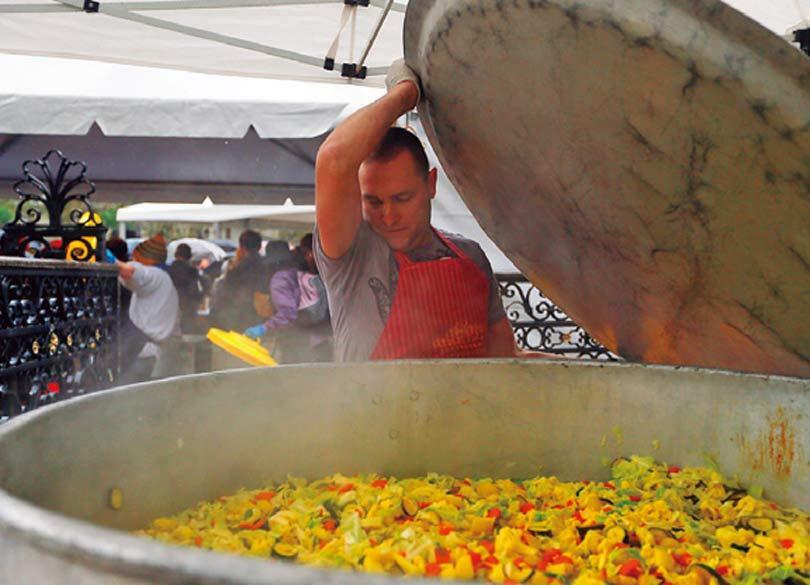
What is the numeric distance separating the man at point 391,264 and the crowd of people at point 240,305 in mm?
4139

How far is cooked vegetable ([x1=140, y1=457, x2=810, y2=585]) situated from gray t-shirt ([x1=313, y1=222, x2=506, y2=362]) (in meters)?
0.53

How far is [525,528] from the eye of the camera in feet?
4.56

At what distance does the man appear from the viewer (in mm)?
2010

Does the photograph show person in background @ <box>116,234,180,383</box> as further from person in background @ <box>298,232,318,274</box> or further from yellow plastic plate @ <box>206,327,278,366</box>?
yellow plastic plate @ <box>206,327,278,366</box>

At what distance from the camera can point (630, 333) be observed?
6.71 ft

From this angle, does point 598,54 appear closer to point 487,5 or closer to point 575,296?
point 487,5

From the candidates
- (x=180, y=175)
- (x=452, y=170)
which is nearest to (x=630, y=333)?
(x=452, y=170)

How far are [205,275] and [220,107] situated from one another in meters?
8.00

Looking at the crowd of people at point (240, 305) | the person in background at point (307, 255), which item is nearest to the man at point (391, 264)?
the crowd of people at point (240, 305)

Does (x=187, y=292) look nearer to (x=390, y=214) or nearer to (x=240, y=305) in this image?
(x=240, y=305)

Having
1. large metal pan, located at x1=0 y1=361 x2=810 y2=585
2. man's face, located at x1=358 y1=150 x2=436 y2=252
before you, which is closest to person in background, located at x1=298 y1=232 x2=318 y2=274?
man's face, located at x1=358 y1=150 x2=436 y2=252

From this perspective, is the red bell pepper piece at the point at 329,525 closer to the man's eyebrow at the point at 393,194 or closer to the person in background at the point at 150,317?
the man's eyebrow at the point at 393,194

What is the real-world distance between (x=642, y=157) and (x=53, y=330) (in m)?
2.49

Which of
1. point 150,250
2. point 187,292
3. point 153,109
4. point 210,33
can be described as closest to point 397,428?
point 210,33
